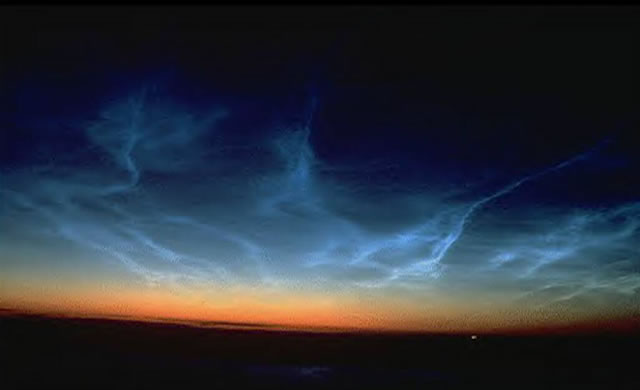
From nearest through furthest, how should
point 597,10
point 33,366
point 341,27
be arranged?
1. point 597,10
2. point 341,27
3. point 33,366

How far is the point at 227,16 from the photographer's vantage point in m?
3.63

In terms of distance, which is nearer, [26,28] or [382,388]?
[26,28]

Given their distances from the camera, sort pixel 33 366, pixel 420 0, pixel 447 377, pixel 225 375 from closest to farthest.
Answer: pixel 420 0
pixel 33 366
pixel 225 375
pixel 447 377

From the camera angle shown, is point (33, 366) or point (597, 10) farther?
point (33, 366)

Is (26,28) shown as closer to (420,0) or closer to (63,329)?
(420,0)

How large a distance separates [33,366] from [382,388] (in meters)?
8.10

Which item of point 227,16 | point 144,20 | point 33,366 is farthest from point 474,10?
point 33,366

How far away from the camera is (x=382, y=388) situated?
401 inches

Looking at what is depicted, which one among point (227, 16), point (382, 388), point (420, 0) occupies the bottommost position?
point (382, 388)

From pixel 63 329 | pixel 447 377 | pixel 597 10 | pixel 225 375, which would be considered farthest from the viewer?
pixel 63 329

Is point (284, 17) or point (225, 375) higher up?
point (284, 17)

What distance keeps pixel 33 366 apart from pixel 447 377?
1033cm

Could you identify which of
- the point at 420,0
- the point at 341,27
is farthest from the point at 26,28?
the point at 420,0

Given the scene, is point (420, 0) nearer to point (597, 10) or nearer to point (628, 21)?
point (597, 10)
